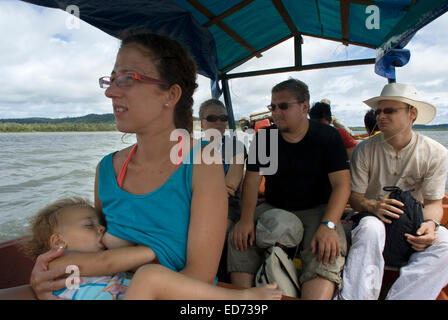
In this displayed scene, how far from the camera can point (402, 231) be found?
1659 mm

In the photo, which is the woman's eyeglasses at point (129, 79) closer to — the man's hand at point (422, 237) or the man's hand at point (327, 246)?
the man's hand at point (327, 246)

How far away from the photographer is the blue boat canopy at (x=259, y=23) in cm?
232

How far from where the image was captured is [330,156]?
6.49ft

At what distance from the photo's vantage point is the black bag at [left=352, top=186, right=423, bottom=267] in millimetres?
1654

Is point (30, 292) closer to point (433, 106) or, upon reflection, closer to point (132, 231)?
point (132, 231)

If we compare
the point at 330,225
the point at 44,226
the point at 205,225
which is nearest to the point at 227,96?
the point at 330,225

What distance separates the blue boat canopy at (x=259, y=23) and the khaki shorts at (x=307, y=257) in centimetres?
158

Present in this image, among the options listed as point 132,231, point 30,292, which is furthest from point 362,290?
point 30,292

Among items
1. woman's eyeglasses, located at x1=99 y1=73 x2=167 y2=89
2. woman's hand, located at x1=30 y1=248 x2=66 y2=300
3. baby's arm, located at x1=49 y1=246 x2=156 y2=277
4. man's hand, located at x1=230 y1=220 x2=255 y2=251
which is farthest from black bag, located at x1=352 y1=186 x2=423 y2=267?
woman's hand, located at x1=30 y1=248 x2=66 y2=300

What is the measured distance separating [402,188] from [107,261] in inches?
76.1

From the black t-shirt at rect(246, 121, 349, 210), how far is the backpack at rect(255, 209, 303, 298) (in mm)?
297

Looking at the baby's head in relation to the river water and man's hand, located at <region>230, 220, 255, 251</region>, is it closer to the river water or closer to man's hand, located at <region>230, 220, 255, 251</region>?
man's hand, located at <region>230, 220, 255, 251</region>

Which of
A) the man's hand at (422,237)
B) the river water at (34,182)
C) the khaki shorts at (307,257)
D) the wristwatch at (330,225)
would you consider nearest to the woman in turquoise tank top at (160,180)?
the khaki shorts at (307,257)
